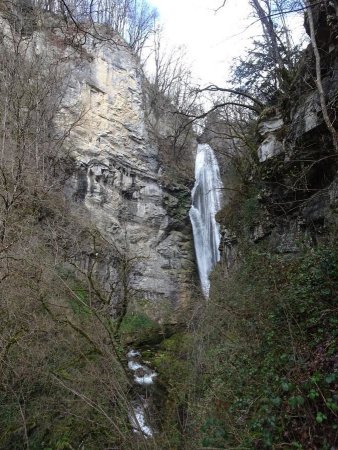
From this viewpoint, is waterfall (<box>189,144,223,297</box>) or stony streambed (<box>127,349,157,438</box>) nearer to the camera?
stony streambed (<box>127,349,157,438</box>)

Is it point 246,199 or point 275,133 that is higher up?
point 275,133

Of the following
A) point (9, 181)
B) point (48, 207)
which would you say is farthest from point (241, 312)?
point (48, 207)

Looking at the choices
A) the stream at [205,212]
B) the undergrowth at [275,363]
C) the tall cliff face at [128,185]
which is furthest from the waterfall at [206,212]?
the undergrowth at [275,363]

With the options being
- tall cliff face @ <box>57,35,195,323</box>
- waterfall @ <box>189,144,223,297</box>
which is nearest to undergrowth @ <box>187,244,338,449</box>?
tall cliff face @ <box>57,35,195,323</box>

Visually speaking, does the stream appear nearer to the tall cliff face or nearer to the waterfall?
the waterfall

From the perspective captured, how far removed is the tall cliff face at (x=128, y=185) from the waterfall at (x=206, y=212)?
Answer: 1.86 ft

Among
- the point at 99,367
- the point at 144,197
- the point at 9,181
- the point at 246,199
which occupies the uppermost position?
the point at 144,197

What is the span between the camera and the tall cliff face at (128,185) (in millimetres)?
17672

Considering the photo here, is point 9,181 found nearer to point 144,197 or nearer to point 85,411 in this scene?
point 85,411

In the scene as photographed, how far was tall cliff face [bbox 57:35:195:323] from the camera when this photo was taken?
17.7m

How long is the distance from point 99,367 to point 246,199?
21.6ft

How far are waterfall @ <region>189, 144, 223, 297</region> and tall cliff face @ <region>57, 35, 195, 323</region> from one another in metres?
0.57

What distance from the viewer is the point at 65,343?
838 centimetres

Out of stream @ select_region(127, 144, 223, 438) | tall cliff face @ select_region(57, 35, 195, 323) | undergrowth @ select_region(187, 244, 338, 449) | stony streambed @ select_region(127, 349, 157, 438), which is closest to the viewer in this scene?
undergrowth @ select_region(187, 244, 338, 449)
